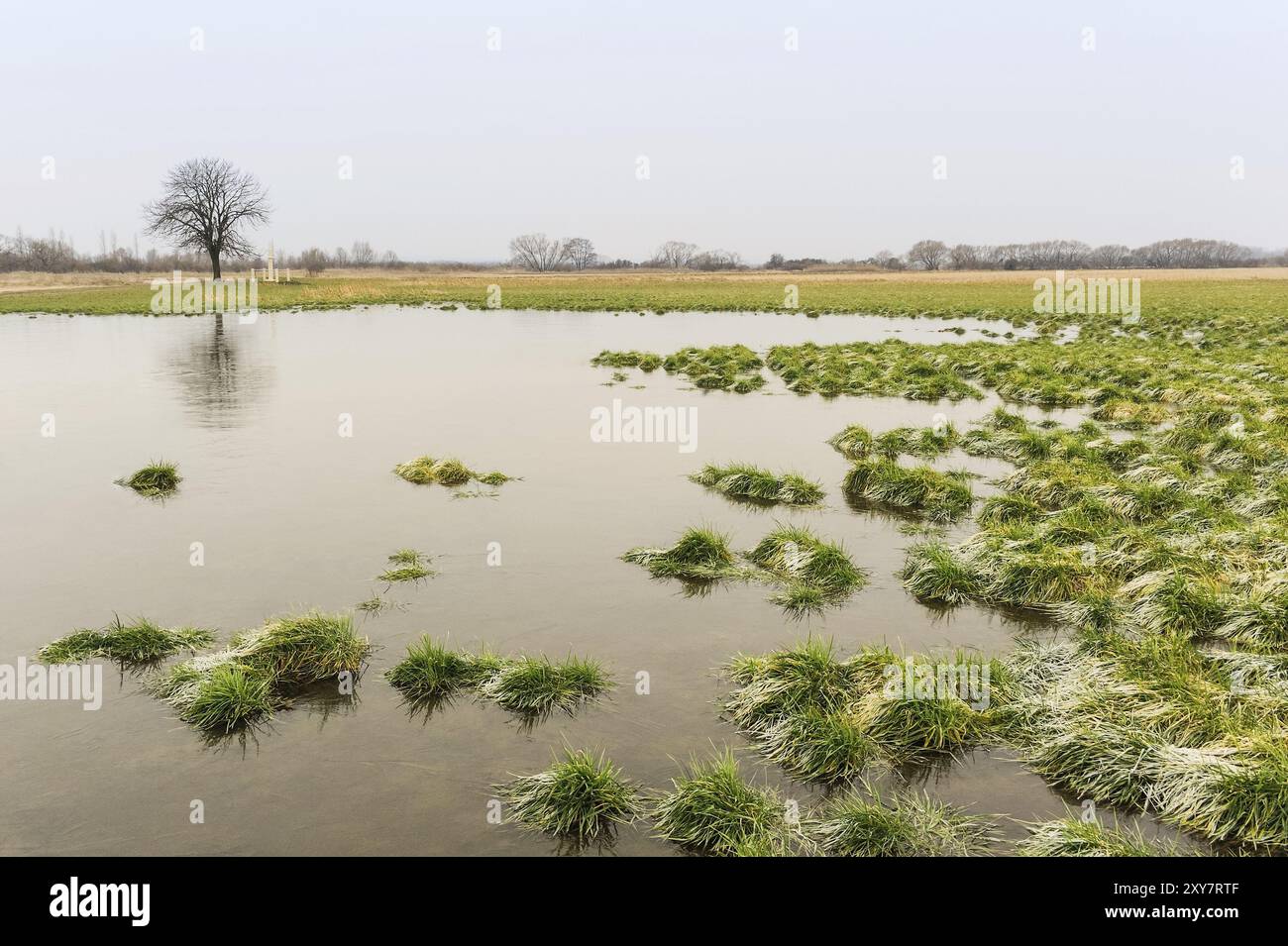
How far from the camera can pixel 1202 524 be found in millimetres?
10719

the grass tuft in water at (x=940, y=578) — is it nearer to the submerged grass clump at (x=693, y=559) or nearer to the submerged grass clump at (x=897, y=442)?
the submerged grass clump at (x=693, y=559)

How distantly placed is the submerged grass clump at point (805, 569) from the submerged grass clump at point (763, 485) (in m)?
2.27

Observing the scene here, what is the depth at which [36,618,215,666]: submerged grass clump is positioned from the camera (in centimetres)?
782

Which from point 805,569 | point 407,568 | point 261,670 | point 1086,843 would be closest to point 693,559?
point 805,569

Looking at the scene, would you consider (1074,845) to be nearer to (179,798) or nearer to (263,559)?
(179,798)

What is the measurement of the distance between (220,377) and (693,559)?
22.1 metres

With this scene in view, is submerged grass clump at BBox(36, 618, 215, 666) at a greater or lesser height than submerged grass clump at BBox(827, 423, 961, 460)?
lesser

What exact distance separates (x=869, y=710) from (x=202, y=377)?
1035 inches

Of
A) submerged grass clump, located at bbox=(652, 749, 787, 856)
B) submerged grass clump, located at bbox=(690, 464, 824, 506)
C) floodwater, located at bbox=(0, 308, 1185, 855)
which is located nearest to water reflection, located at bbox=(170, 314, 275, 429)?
floodwater, located at bbox=(0, 308, 1185, 855)

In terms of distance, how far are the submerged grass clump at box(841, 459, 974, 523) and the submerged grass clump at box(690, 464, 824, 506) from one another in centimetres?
74

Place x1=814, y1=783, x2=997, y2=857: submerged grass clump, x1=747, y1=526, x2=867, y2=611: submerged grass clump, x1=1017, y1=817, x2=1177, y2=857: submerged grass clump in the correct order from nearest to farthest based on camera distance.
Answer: x1=1017, y1=817, x2=1177, y2=857: submerged grass clump, x1=814, y1=783, x2=997, y2=857: submerged grass clump, x1=747, y1=526, x2=867, y2=611: submerged grass clump

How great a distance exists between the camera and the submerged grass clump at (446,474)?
47.3 ft

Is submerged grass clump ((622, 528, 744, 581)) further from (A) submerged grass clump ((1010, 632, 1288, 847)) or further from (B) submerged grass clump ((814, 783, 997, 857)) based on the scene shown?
(B) submerged grass clump ((814, 783, 997, 857))
